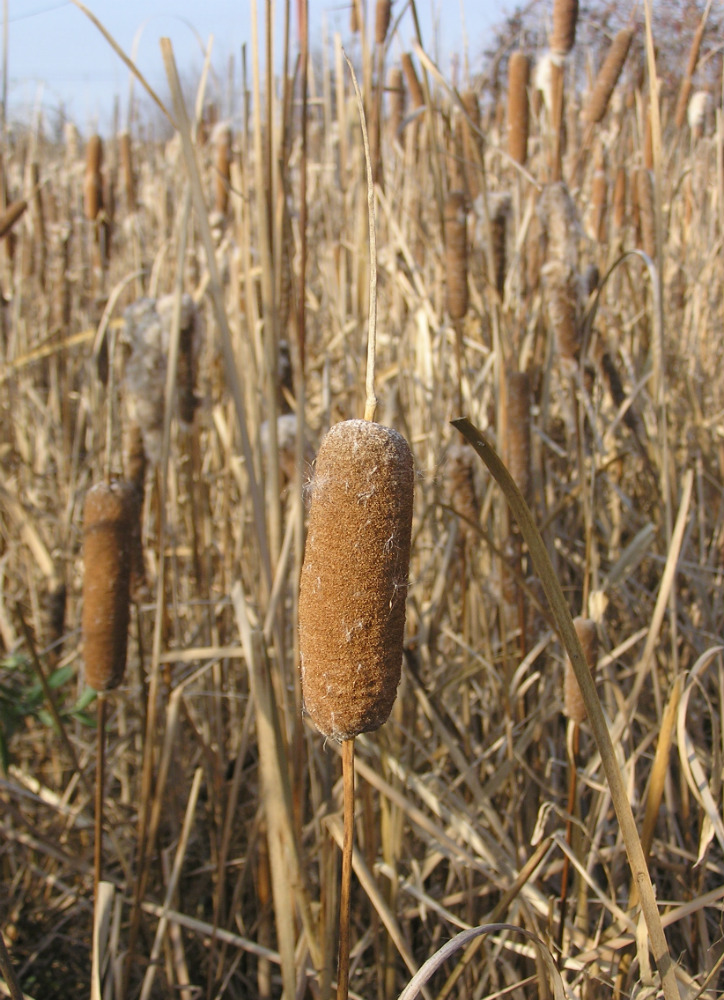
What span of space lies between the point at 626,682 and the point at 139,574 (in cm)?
110

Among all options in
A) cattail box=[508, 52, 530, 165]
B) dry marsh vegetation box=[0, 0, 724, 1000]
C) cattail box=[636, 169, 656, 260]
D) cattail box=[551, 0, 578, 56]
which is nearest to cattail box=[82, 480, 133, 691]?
dry marsh vegetation box=[0, 0, 724, 1000]

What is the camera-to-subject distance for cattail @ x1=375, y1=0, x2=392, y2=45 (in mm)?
1608

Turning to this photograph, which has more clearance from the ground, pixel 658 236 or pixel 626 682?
pixel 658 236

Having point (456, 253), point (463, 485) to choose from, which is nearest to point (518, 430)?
point (463, 485)

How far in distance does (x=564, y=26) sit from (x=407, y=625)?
1.21m

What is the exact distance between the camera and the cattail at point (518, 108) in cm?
162

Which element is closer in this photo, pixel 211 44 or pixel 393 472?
pixel 393 472

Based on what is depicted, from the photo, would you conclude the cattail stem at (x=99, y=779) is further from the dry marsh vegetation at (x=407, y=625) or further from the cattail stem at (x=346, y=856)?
the cattail stem at (x=346, y=856)

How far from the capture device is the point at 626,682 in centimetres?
177

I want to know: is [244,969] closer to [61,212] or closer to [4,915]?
[4,915]

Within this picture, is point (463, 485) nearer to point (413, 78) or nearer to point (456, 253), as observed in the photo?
point (456, 253)

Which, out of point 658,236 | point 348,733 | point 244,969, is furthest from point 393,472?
point 244,969

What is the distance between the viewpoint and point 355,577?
0.57 metres

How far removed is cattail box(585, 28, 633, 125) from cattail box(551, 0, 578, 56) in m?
0.10
